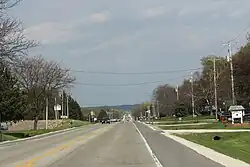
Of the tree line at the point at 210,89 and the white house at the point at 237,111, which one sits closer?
the white house at the point at 237,111

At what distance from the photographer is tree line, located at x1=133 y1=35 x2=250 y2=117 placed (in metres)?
70.5

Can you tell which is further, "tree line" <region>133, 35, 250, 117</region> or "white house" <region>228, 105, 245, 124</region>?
"tree line" <region>133, 35, 250, 117</region>

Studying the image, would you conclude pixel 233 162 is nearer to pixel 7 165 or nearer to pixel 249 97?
pixel 7 165

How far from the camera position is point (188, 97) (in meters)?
123

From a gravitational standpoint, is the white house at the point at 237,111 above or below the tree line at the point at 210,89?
below

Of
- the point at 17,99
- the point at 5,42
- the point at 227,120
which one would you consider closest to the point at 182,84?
the point at 227,120

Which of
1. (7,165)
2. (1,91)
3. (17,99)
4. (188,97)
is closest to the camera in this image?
(7,165)

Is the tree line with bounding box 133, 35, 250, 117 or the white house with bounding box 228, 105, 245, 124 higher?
the tree line with bounding box 133, 35, 250, 117

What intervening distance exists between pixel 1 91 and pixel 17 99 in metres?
9.76

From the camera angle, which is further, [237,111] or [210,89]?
[210,89]

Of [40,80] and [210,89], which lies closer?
[40,80]

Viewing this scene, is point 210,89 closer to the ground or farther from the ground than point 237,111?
farther from the ground

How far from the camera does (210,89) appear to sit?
10344cm

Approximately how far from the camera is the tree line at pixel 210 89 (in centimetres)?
7050
